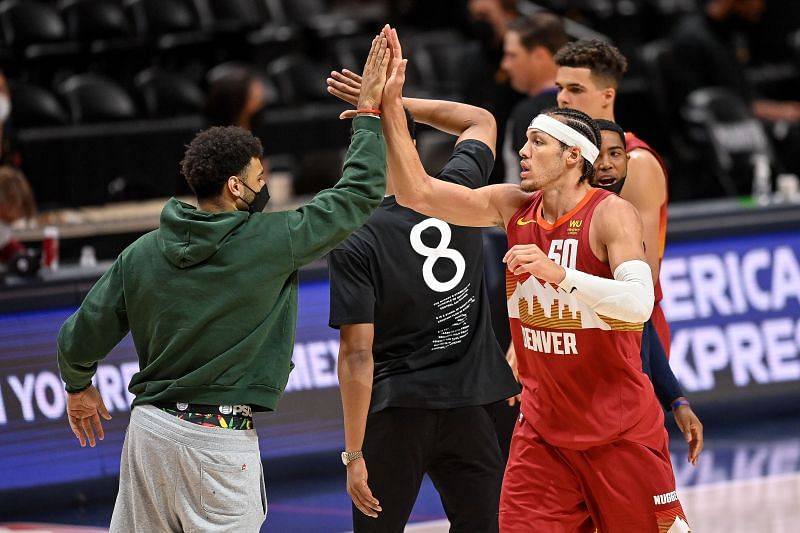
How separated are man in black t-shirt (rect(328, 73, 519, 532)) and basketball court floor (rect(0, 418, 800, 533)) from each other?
179cm

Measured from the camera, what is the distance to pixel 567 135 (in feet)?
15.8

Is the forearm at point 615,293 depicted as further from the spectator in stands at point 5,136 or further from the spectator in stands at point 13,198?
the spectator in stands at point 5,136

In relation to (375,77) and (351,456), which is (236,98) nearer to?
(351,456)

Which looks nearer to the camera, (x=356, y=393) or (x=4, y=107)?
(x=356, y=393)

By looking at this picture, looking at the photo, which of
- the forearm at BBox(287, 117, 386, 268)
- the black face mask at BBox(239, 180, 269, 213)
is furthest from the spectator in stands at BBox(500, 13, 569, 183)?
the black face mask at BBox(239, 180, 269, 213)

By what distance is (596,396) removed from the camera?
473 centimetres

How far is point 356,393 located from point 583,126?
1.26 m

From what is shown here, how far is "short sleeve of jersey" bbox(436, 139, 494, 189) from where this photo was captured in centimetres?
523

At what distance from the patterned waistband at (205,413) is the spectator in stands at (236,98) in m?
5.61

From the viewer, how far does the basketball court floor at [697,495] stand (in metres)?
7.08

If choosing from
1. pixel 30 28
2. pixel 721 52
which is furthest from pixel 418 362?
pixel 721 52

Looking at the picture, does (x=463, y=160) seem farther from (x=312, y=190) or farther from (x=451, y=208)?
(x=312, y=190)

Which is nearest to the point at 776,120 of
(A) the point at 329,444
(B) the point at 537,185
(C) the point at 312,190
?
(C) the point at 312,190

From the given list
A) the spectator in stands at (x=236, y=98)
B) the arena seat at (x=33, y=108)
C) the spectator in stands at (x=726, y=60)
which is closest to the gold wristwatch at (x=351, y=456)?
the spectator in stands at (x=236, y=98)
